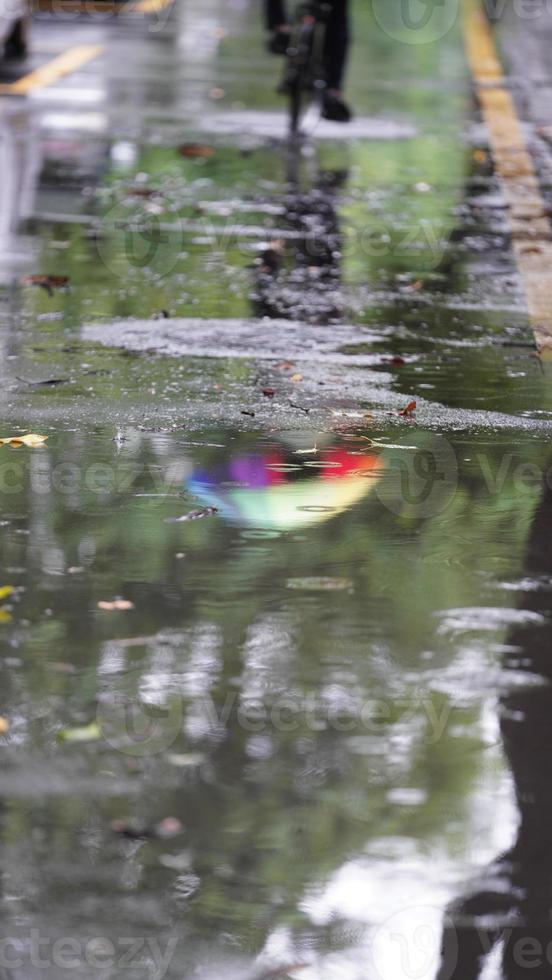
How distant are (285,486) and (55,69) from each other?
12.1 m

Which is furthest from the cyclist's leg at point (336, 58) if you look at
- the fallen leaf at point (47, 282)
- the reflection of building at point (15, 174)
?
Answer: the fallen leaf at point (47, 282)

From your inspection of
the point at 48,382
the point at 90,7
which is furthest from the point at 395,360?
the point at 90,7

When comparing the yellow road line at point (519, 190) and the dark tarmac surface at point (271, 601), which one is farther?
the yellow road line at point (519, 190)

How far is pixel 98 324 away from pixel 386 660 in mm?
3914

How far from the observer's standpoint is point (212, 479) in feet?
19.0

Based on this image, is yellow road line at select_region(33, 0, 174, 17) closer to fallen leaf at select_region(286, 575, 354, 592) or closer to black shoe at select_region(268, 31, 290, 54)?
black shoe at select_region(268, 31, 290, 54)

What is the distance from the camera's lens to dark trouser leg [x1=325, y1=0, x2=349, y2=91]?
1365 cm

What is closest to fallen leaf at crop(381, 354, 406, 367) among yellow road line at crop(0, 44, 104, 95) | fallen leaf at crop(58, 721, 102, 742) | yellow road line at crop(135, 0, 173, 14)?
fallen leaf at crop(58, 721, 102, 742)

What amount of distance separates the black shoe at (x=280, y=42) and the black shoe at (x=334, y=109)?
0.63m

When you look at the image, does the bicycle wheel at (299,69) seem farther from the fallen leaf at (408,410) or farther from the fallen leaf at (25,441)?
the fallen leaf at (25,441)

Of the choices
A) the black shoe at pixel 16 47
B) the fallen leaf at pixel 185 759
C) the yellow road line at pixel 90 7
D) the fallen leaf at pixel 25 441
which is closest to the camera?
the fallen leaf at pixel 185 759

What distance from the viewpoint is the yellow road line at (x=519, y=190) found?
8690mm

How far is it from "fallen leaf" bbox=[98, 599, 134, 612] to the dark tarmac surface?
2cm

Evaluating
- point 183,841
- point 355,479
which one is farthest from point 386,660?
point 355,479
